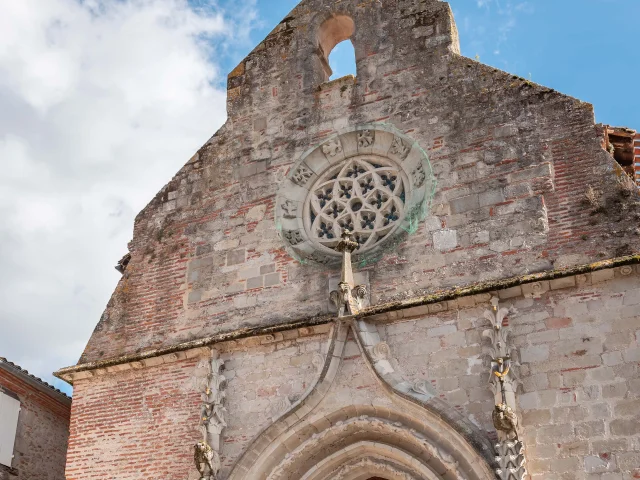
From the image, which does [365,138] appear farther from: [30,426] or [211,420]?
[30,426]

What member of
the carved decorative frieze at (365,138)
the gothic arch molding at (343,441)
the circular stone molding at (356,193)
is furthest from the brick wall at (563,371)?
the carved decorative frieze at (365,138)

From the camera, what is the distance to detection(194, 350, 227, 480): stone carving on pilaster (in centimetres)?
970

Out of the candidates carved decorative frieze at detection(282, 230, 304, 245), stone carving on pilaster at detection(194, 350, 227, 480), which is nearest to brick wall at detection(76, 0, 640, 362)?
Result: carved decorative frieze at detection(282, 230, 304, 245)

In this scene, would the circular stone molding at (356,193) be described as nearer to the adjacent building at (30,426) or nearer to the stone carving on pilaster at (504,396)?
the stone carving on pilaster at (504,396)

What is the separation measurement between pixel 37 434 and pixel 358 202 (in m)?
5.71

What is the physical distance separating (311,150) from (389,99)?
1.17 metres

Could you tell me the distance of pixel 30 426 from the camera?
41.5ft

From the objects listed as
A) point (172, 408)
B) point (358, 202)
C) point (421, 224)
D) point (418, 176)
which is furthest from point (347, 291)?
point (172, 408)

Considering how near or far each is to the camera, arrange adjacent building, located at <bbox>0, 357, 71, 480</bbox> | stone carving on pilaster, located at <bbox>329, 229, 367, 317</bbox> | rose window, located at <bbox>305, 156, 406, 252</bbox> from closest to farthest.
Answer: stone carving on pilaster, located at <bbox>329, 229, 367, 317</bbox>
rose window, located at <bbox>305, 156, 406, 252</bbox>
adjacent building, located at <bbox>0, 357, 71, 480</bbox>

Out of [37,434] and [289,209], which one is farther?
[37,434]

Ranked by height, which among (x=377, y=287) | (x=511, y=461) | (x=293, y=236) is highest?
(x=293, y=236)

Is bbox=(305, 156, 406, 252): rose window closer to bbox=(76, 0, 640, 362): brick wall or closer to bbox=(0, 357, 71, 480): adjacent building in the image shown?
bbox=(76, 0, 640, 362): brick wall

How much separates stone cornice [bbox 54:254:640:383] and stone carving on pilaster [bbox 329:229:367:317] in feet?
0.44

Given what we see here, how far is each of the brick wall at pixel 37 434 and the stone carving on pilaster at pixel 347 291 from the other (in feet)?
16.5
